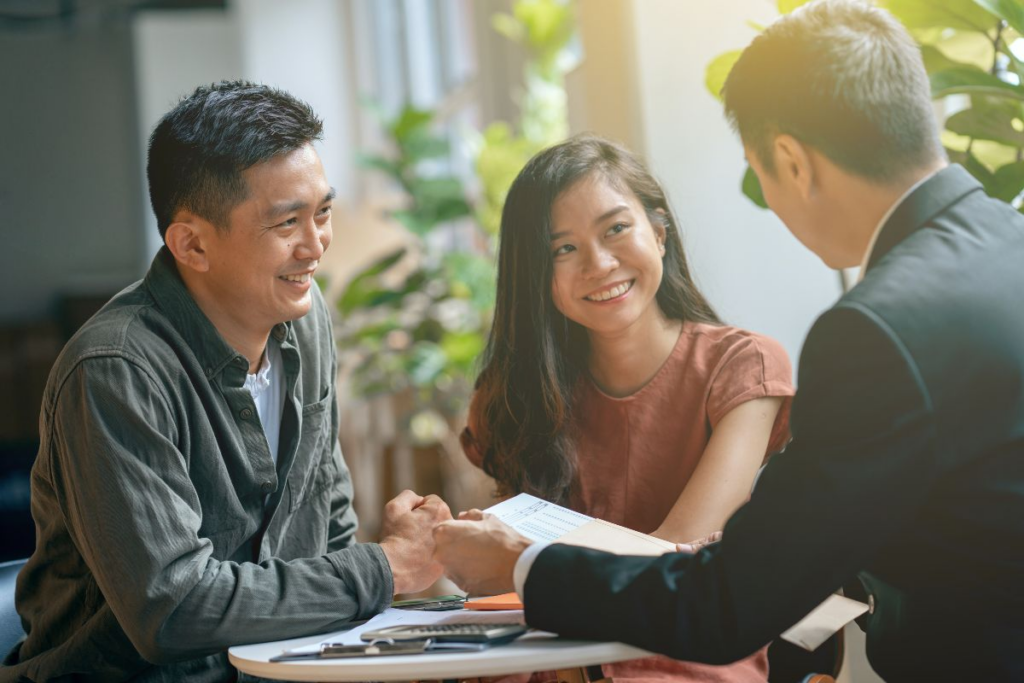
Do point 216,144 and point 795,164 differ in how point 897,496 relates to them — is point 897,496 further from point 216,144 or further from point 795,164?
point 216,144

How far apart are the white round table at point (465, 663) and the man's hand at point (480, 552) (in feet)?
0.45

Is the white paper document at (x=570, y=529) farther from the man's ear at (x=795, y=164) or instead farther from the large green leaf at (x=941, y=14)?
the large green leaf at (x=941, y=14)

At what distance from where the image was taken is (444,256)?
16.2 feet

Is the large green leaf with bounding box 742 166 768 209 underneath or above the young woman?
above

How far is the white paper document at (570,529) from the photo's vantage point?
143cm

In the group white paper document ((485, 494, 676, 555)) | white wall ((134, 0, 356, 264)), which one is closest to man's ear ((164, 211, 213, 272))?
white paper document ((485, 494, 676, 555))

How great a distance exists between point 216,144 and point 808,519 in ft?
3.57

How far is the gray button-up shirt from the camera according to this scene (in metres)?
1.44

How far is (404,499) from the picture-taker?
1687mm

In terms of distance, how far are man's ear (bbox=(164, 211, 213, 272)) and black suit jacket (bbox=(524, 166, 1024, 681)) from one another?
0.82 m

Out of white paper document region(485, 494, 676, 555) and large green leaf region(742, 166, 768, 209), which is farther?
large green leaf region(742, 166, 768, 209)

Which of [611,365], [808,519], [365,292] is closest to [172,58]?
[365,292]

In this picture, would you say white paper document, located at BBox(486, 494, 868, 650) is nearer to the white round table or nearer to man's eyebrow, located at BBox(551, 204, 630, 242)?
the white round table

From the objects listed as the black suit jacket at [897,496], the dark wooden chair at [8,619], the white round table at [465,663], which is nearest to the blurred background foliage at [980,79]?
the black suit jacket at [897,496]
